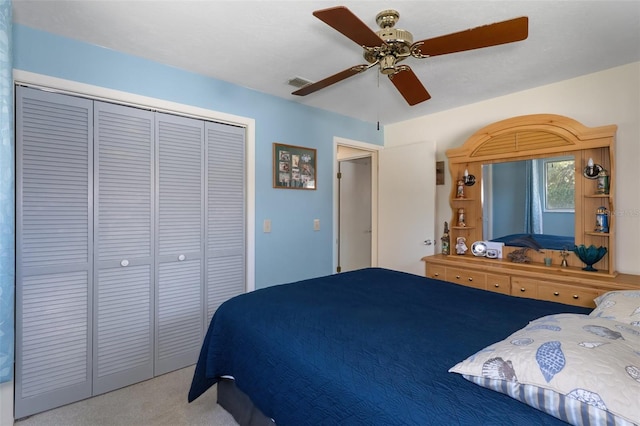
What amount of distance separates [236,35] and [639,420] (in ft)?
7.87

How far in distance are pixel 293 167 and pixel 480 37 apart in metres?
2.07

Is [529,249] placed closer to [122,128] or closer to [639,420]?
[639,420]

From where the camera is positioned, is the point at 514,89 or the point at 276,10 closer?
the point at 276,10

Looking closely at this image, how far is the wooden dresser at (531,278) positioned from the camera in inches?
87.3

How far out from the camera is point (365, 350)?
116 centimetres

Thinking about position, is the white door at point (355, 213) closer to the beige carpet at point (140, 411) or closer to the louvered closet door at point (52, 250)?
the beige carpet at point (140, 411)

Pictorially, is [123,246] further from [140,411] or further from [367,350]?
[367,350]

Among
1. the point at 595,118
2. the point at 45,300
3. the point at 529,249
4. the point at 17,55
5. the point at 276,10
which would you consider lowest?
the point at 45,300

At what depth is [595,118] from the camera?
2496 millimetres

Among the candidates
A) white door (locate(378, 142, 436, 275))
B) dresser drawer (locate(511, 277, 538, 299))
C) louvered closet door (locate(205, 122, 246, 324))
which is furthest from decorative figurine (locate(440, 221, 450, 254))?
louvered closet door (locate(205, 122, 246, 324))

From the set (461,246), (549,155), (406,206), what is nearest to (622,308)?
(549,155)

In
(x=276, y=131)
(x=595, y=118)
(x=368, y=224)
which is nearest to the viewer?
(x=595, y=118)

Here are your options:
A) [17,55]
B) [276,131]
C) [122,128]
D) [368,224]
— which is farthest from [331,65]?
[368,224]

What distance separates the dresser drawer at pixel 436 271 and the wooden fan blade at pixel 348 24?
232 cm
